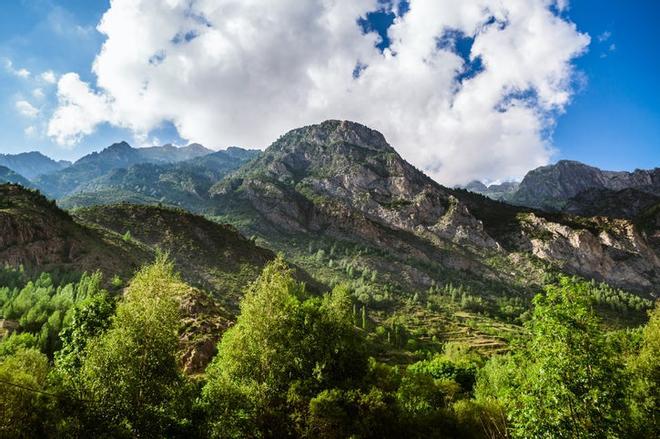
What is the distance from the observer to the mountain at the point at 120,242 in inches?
2904

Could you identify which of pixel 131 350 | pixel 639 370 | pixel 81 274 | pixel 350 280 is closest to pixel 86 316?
pixel 131 350

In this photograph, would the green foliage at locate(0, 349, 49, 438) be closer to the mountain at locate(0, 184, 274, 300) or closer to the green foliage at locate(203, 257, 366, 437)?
the green foliage at locate(203, 257, 366, 437)

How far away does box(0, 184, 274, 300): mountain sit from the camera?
7375cm

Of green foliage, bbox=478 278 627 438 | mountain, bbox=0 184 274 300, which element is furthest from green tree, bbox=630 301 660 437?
mountain, bbox=0 184 274 300

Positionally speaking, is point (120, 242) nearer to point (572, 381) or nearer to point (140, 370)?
point (140, 370)

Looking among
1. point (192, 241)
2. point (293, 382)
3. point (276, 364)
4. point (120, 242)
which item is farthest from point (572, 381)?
point (192, 241)

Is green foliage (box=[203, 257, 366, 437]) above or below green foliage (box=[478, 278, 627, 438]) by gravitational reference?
below

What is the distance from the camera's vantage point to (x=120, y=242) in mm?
92438

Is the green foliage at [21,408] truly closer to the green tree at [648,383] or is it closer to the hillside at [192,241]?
the green tree at [648,383]

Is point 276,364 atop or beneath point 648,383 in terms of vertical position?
beneath

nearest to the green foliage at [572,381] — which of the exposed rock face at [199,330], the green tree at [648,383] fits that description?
the green tree at [648,383]

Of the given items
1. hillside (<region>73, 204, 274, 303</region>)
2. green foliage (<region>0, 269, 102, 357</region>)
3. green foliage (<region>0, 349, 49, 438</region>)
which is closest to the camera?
green foliage (<region>0, 349, 49, 438</region>)

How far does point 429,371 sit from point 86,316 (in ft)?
166

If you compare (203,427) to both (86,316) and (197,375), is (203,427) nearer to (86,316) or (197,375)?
(197,375)
